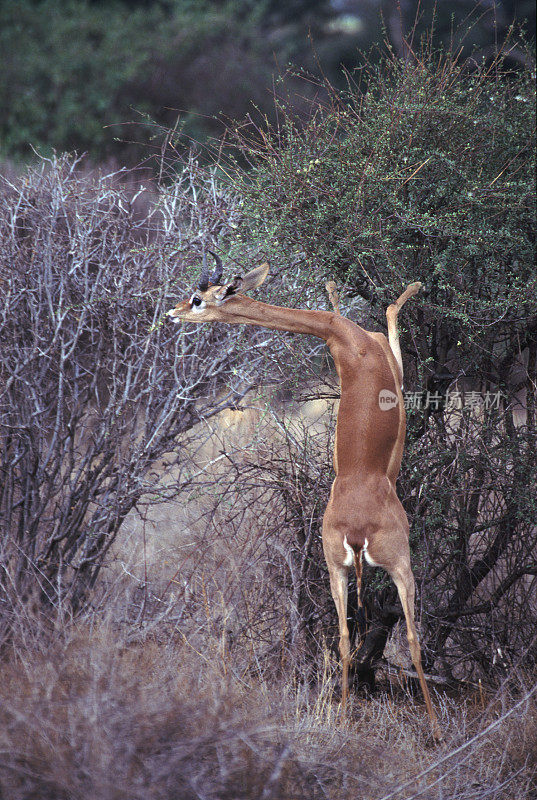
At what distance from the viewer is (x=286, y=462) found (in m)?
6.32

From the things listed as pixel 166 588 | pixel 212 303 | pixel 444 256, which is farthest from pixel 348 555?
pixel 166 588

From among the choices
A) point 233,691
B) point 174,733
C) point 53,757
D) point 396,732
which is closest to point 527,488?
point 396,732

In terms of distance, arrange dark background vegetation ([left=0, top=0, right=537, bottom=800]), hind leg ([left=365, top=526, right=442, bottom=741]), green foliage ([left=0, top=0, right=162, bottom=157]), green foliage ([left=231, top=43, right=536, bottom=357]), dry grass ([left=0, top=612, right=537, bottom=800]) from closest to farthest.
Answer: dry grass ([left=0, top=612, right=537, bottom=800]), dark background vegetation ([left=0, top=0, right=537, bottom=800]), hind leg ([left=365, top=526, right=442, bottom=741]), green foliage ([left=231, top=43, right=536, bottom=357]), green foliage ([left=0, top=0, right=162, bottom=157])

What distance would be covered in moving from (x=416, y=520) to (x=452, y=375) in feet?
3.05

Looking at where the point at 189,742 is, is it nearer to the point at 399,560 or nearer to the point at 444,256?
the point at 399,560

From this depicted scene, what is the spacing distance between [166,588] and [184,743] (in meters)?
3.42

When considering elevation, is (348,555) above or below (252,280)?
below

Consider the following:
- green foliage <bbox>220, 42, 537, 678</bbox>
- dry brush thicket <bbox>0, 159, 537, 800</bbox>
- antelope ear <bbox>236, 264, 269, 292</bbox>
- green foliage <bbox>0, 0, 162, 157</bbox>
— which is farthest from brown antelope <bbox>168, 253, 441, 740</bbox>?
green foliage <bbox>0, 0, 162, 157</bbox>

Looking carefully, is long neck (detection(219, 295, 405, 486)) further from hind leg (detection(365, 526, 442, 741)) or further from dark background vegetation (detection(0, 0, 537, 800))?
dark background vegetation (detection(0, 0, 537, 800))

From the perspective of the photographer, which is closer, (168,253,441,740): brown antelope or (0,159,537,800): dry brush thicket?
(0,159,537,800): dry brush thicket

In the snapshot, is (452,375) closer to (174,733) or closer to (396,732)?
(396,732)

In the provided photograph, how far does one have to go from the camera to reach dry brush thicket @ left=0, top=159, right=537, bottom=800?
148 inches

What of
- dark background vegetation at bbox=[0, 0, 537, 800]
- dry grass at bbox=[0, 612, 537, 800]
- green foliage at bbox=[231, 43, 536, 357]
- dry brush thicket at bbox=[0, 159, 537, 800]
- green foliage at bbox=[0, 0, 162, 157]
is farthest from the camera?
green foliage at bbox=[0, 0, 162, 157]

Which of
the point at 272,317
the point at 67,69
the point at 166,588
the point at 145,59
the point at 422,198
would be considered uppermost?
the point at 145,59
